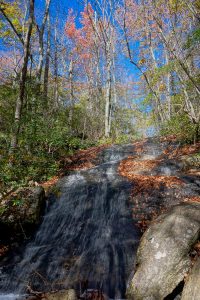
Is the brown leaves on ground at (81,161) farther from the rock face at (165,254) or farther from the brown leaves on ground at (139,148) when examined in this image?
the rock face at (165,254)

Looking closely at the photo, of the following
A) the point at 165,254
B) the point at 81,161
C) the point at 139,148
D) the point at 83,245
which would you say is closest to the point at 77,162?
the point at 81,161

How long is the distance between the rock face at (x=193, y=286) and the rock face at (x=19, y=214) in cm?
367

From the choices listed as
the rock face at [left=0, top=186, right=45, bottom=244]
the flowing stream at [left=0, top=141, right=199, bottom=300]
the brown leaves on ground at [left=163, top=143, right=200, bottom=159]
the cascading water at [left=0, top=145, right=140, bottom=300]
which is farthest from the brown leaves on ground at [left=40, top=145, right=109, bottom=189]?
the brown leaves on ground at [left=163, top=143, right=200, bottom=159]

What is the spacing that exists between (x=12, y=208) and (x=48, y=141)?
3.87 m

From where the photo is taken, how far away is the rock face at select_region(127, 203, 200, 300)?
4031 mm

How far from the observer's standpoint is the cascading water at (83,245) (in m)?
4.68

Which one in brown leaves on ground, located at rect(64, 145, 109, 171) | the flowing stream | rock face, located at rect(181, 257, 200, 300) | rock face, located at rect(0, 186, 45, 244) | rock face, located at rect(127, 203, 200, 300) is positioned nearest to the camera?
rock face, located at rect(181, 257, 200, 300)

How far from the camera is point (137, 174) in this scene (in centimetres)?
881

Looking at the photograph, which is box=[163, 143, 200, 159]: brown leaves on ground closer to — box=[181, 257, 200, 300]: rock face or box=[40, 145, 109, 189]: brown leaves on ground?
box=[40, 145, 109, 189]: brown leaves on ground

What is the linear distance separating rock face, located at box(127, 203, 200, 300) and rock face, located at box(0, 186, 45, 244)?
2.86 meters

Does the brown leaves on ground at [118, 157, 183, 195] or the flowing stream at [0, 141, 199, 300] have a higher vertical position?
the brown leaves on ground at [118, 157, 183, 195]

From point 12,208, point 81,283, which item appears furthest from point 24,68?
point 81,283

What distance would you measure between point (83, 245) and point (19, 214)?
178 cm

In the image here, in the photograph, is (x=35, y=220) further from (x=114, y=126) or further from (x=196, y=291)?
(x=114, y=126)
